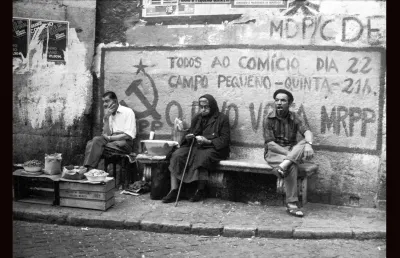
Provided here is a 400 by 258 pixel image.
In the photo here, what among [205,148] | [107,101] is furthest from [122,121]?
[205,148]

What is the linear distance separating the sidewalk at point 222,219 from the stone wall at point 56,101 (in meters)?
1.81

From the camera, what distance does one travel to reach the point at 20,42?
7410 millimetres

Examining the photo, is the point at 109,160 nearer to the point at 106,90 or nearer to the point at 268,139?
the point at 106,90

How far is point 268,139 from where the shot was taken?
6070mm

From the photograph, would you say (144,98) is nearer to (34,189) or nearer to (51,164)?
(51,164)

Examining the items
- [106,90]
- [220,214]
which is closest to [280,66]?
[220,214]

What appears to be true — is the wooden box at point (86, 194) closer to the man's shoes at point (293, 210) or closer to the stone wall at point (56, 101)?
the stone wall at point (56, 101)

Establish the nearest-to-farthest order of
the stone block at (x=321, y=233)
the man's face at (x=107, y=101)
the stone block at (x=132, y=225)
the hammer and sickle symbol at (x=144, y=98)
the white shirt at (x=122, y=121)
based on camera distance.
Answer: the stone block at (x=321, y=233), the stone block at (x=132, y=225), the man's face at (x=107, y=101), the white shirt at (x=122, y=121), the hammer and sickle symbol at (x=144, y=98)

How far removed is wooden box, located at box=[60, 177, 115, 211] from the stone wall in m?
1.80

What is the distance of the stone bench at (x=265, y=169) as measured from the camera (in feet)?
19.2

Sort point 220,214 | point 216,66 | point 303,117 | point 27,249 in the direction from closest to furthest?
point 27,249 → point 220,214 → point 303,117 → point 216,66

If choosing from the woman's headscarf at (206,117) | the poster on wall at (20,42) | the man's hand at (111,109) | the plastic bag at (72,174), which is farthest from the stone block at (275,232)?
the poster on wall at (20,42)

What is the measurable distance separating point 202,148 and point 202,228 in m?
1.56

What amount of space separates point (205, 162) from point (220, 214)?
2.74ft
